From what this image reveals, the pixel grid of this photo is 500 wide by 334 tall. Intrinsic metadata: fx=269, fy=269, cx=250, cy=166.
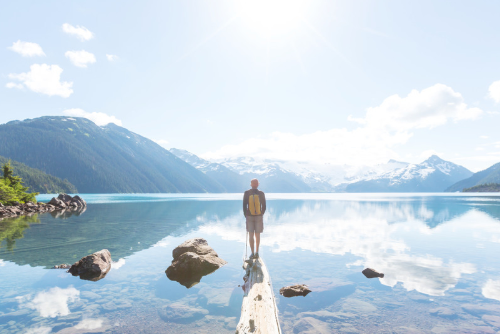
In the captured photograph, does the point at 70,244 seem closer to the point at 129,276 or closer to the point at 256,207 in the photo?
the point at 129,276

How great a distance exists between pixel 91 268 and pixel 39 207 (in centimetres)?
5750

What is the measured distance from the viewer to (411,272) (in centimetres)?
1569

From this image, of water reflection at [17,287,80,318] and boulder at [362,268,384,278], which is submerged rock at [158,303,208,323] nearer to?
water reflection at [17,287,80,318]

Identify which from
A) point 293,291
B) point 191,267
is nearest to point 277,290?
point 293,291

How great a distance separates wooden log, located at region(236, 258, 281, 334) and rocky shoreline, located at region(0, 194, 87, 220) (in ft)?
159

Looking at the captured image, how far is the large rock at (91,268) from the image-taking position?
14241 millimetres

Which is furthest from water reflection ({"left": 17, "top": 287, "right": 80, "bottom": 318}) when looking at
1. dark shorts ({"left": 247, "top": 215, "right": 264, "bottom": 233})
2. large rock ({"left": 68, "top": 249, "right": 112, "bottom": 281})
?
dark shorts ({"left": 247, "top": 215, "right": 264, "bottom": 233})

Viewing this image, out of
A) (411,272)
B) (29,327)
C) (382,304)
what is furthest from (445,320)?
(29,327)

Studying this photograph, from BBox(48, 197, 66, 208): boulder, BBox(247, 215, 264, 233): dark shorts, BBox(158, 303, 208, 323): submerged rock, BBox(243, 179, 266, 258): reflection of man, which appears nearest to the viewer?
BBox(158, 303, 208, 323): submerged rock

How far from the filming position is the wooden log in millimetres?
7383

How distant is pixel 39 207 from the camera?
192ft

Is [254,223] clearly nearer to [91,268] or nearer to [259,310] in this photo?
[259,310]

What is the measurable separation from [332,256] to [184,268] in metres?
10.7

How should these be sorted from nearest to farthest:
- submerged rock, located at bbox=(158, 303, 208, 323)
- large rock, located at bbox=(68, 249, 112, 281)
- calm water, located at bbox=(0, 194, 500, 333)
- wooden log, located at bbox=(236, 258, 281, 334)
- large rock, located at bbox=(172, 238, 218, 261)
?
wooden log, located at bbox=(236, 258, 281, 334), calm water, located at bbox=(0, 194, 500, 333), submerged rock, located at bbox=(158, 303, 208, 323), large rock, located at bbox=(68, 249, 112, 281), large rock, located at bbox=(172, 238, 218, 261)
